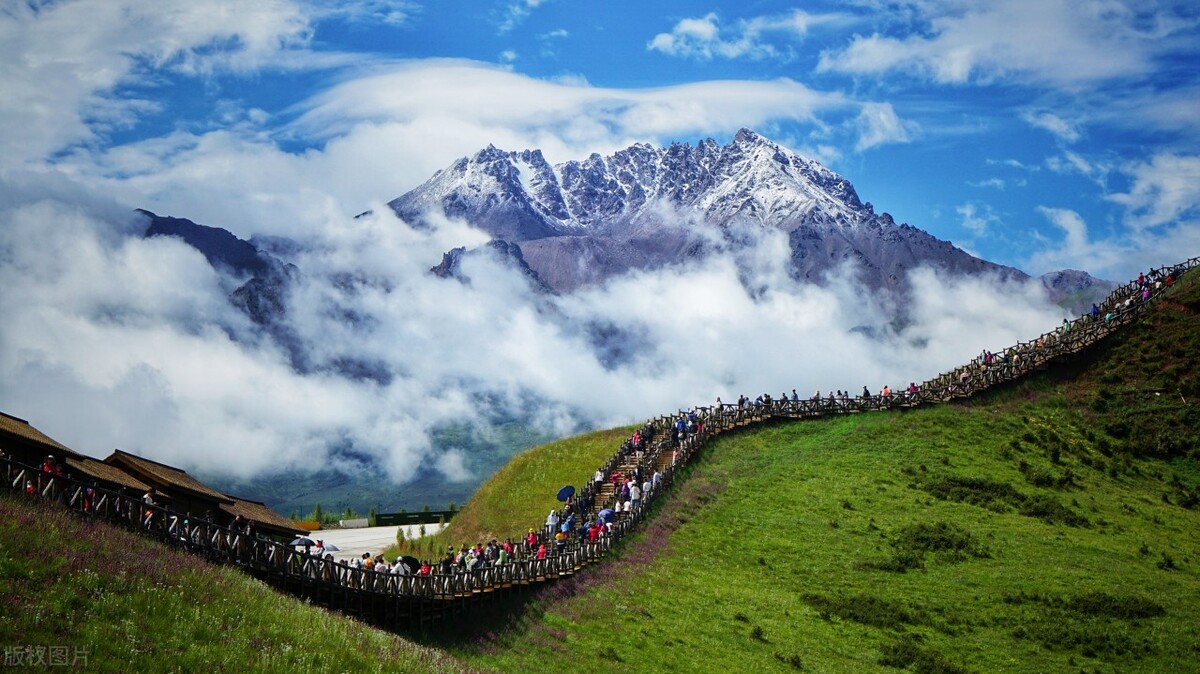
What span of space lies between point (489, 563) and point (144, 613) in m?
18.8

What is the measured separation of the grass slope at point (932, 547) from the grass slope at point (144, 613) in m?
9.81

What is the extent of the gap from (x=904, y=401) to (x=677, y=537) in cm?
3188

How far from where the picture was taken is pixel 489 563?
4509cm

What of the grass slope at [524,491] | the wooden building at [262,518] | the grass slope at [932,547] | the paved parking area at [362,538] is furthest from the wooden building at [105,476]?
the grass slope at [524,491]

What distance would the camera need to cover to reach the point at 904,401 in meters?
85.9

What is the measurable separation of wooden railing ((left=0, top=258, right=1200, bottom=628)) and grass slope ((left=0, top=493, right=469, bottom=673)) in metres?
1.24

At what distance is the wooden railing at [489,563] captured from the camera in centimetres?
3309

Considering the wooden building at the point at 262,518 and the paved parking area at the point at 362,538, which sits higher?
the wooden building at the point at 262,518

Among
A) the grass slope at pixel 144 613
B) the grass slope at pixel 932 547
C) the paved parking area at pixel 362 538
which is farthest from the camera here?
the paved parking area at pixel 362 538

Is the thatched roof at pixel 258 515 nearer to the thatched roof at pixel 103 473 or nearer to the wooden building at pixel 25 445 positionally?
the thatched roof at pixel 103 473

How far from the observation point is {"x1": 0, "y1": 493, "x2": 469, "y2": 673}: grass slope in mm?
25469

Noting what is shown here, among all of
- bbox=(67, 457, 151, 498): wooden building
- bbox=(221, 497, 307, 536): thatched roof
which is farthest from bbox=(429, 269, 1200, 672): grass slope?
bbox=(221, 497, 307, 536): thatched roof

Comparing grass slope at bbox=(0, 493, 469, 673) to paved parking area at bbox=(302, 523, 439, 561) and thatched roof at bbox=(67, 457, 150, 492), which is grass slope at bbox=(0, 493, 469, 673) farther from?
paved parking area at bbox=(302, 523, 439, 561)

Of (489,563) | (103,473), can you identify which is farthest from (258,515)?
(489,563)
